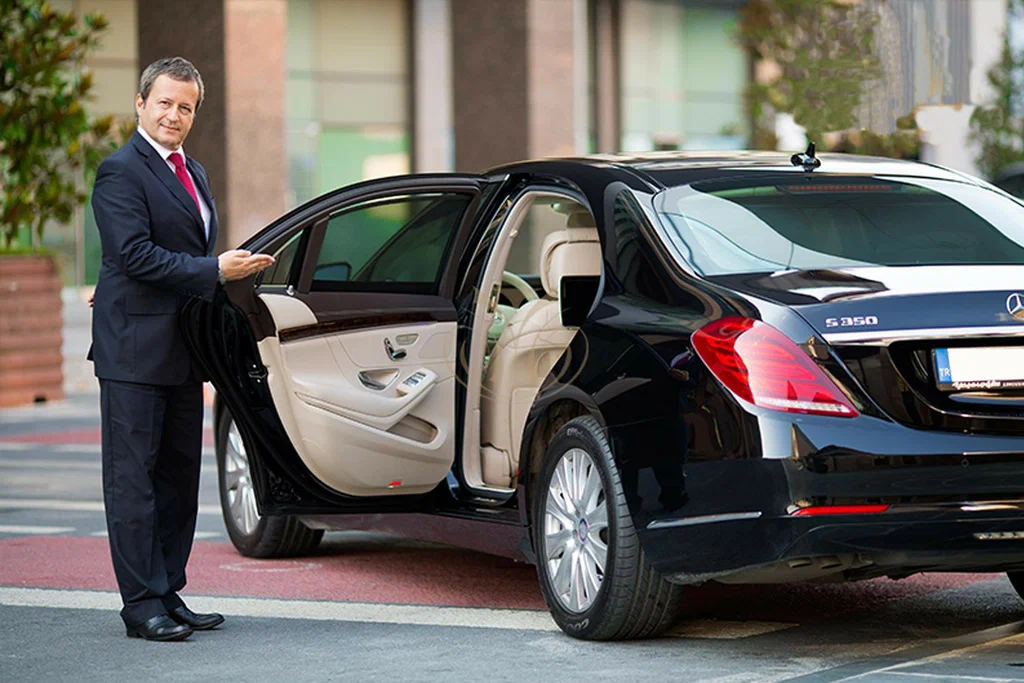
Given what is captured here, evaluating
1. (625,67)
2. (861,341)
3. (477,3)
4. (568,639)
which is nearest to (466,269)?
(568,639)

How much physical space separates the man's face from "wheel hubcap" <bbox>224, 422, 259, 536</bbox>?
2.07 meters

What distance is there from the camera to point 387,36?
30.1m

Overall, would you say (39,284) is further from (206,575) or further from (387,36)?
(387,36)

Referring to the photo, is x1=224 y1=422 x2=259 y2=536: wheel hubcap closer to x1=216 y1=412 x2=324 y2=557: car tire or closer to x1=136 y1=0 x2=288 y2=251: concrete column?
x1=216 y1=412 x2=324 y2=557: car tire

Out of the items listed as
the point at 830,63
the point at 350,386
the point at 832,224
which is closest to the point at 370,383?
the point at 350,386

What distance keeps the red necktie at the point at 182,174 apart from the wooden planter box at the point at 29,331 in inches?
411

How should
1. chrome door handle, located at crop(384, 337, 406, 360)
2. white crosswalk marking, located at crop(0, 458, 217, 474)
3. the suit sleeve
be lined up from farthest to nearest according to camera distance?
1. white crosswalk marking, located at crop(0, 458, 217, 474)
2. chrome door handle, located at crop(384, 337, 406, 360)
3. the suit sleeve

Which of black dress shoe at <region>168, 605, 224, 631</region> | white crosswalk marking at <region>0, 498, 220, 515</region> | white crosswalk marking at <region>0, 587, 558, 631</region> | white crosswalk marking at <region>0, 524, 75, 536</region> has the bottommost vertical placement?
white crosswalk marking at <region>0, 498, 220, 515</region>

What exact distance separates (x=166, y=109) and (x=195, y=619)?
1761 mm

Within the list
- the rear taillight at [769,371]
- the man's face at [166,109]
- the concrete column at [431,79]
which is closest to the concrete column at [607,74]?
the concrete column at [431,79]

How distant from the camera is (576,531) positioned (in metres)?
6.56

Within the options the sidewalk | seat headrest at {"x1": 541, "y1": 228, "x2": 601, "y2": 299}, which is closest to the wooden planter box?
the sidewalk

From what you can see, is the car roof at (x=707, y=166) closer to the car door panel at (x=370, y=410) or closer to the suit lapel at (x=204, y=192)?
the car door panel at (x=370, y=410)

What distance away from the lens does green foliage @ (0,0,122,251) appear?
17.3 metres
